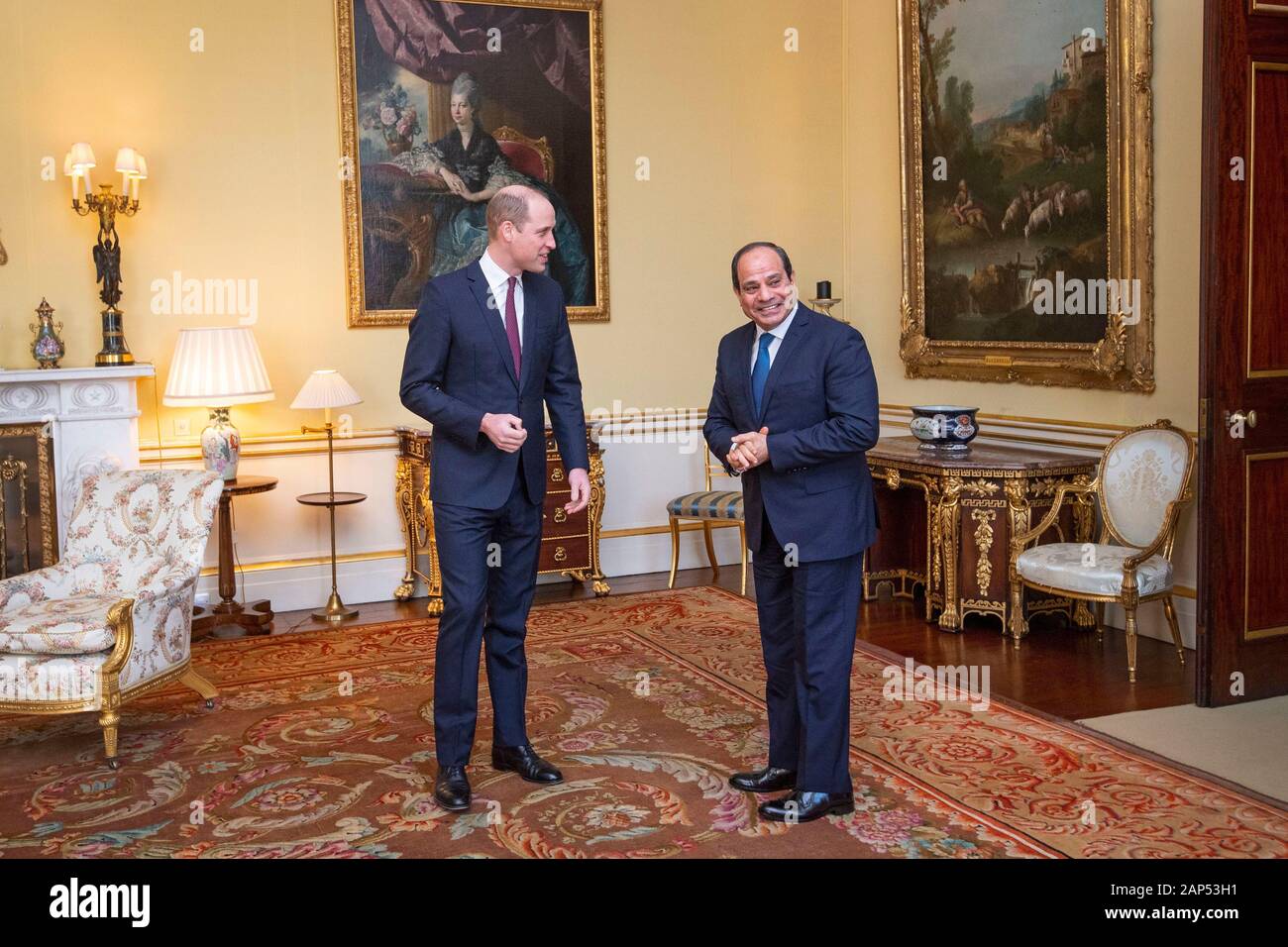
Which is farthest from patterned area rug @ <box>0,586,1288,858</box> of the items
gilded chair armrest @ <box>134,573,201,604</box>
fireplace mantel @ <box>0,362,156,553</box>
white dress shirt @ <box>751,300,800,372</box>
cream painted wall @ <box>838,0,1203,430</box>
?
cream painted wall @ <box>838,0,1203,430</box>

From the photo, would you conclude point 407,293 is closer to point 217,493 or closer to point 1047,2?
point 217,493

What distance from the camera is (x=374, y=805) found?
4.36 metres

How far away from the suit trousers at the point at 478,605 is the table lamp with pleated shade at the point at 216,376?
3068 millimetres

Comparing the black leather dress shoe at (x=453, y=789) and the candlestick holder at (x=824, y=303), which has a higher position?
the candlestick holder at (x=824, y=303)

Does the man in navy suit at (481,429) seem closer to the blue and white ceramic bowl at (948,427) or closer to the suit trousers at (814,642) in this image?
the suit trousers at (814,642)

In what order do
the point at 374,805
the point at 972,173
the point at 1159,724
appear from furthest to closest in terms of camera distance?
1. the point at 972,173
2. the point at 1159,724
3. the point at 374,805

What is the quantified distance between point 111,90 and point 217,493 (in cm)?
306

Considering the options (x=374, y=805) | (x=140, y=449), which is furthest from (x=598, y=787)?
(x=140, y=449)

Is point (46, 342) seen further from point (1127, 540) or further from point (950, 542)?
point (1127, 540)

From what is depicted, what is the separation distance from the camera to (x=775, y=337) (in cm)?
408

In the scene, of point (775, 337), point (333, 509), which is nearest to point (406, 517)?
point (333, 509)

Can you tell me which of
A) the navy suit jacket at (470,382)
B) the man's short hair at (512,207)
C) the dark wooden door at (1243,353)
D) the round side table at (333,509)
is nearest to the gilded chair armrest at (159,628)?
the navy suit jacket at (470,382)

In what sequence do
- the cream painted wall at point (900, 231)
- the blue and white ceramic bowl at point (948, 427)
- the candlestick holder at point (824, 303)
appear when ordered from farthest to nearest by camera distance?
1. the candlestick holder at point (824, 303)
2. the blue and white ceramic bowl at point (948, 427)
3. the cream painted wall at point (900, 231)

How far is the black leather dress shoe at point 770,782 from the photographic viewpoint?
4.39 meters
